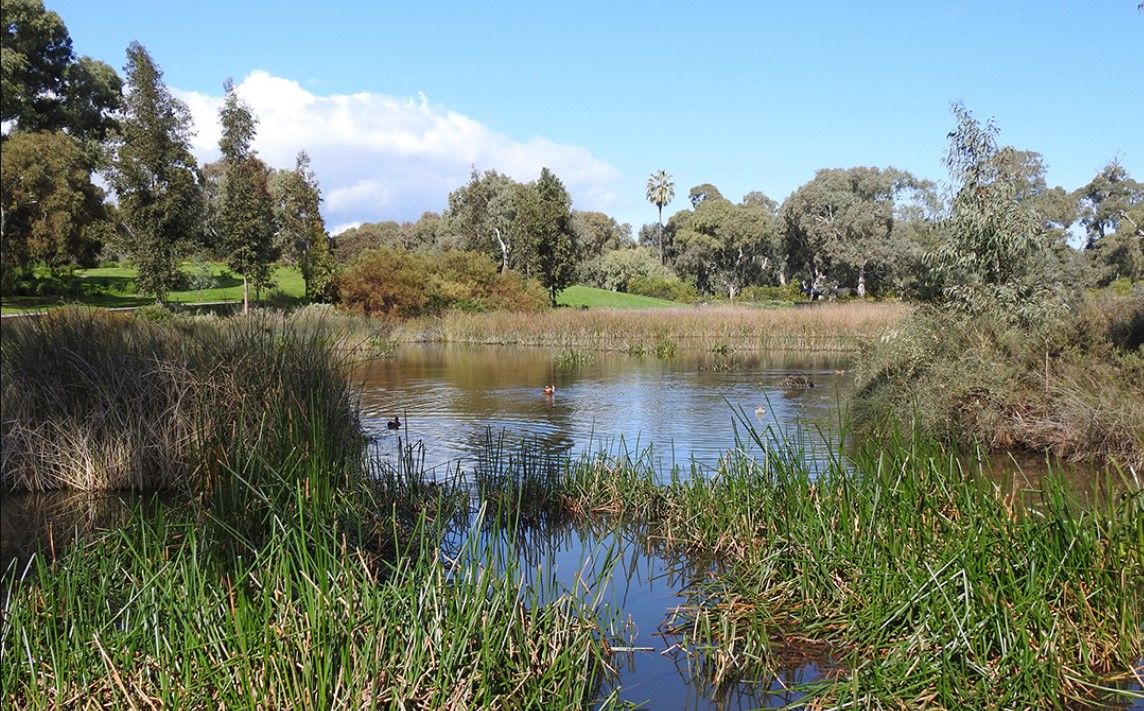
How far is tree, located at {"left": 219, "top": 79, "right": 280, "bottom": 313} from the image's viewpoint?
38.7m

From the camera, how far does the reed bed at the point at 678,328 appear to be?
32.4 metres

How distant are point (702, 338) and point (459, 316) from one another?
400 inches

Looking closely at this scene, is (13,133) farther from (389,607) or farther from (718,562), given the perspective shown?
(718,562)

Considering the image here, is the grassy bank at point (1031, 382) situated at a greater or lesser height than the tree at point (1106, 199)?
lesser

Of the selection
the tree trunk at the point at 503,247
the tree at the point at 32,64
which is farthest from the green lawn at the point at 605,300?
the tree at the point at 32,64

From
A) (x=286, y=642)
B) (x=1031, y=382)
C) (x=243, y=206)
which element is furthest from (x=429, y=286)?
(x=286, y=642)

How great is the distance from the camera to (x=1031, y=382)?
12.4 m

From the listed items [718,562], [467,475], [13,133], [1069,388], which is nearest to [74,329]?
[13,133]

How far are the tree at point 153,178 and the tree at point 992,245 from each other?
23.2 meters

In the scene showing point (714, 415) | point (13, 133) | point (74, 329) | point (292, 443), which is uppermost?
point (13, 133)

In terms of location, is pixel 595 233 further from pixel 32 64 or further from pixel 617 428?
pixel 32 64

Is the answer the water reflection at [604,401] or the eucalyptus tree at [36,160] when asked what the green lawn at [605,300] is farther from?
the eucalyptus tree at [36,160]

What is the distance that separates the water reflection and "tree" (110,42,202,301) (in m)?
8.70

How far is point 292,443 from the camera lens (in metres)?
6.54
